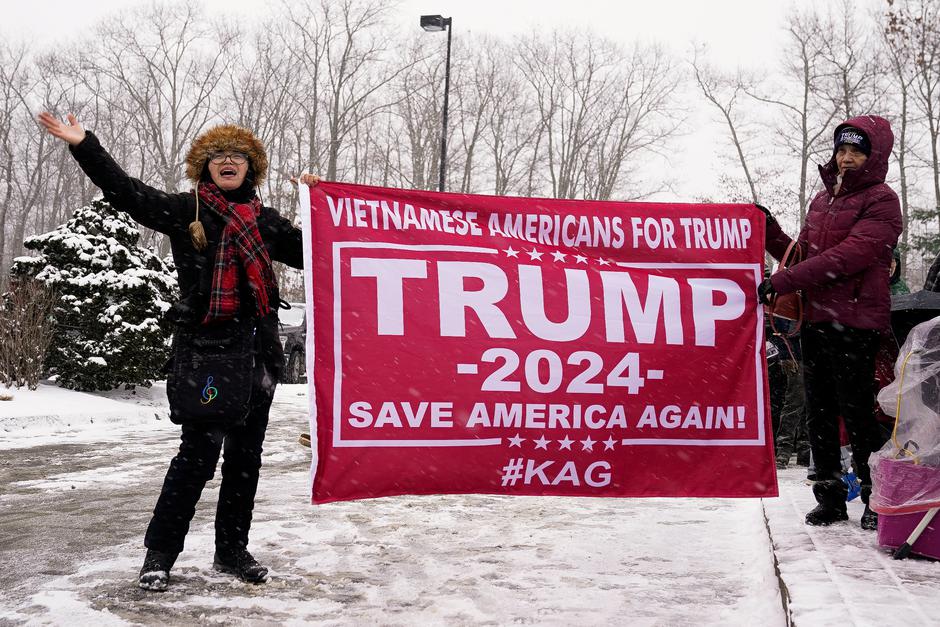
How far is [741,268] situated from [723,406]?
0.63m

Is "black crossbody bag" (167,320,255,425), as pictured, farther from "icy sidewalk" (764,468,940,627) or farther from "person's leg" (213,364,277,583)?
"icy sidewalk" (764,468,940,627)

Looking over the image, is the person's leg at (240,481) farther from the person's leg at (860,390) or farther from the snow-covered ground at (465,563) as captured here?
the person's leg at (860,390)

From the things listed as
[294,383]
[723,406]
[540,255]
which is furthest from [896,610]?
[294,383]

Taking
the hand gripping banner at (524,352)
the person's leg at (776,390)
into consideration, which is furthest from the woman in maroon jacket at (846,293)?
the person's leg at (776,390)

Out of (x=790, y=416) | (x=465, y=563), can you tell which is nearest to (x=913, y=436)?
(x=465, y=563)

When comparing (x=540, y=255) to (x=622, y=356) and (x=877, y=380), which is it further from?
(x=877, y=380)

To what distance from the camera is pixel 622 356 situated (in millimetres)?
3613

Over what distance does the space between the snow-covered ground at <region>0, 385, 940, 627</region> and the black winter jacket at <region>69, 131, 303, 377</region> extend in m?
1.00

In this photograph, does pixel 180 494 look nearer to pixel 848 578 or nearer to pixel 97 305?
pixel 848 578

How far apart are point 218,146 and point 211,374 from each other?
99 cm

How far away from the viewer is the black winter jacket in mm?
3305

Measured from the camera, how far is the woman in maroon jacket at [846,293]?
3.79 meters

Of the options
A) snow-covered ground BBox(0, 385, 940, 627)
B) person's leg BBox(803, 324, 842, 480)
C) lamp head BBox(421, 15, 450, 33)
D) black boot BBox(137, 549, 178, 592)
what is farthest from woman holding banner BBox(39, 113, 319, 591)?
lamp head BBox(421, 15, 450, 33)

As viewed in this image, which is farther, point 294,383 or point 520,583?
point 294,383
